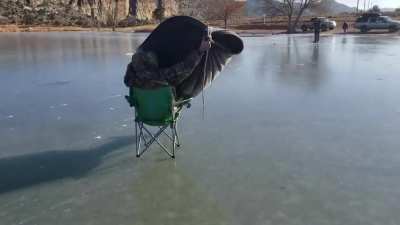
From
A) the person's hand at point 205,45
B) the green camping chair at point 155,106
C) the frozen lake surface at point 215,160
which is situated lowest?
the frozen lake surface at point 215,160

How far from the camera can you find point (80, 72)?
12.3 metres

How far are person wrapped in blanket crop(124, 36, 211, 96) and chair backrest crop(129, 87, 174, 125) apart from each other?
0.11 m

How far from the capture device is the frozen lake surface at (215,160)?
3.87 meters

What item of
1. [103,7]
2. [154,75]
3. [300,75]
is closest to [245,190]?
[154,75]

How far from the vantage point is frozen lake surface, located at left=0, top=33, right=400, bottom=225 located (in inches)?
152

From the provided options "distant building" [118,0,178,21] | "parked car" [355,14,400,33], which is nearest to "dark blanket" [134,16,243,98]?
"parked car" [355,14,400,33]

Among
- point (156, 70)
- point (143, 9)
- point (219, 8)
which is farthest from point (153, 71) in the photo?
point (143, 9)

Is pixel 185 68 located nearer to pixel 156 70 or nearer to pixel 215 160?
pixel 156 70

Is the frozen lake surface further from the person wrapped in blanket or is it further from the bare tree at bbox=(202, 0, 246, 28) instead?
the bare tree at bbox=(202, 0, 246, 28)

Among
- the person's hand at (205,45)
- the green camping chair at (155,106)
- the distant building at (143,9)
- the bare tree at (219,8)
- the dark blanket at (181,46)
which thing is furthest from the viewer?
the distant building at (143,9)

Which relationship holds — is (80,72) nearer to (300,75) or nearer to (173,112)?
(300,75)

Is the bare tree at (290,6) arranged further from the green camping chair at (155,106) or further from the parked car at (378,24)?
the green camping chair at (155,106)

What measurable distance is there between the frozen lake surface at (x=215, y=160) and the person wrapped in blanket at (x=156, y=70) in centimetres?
85

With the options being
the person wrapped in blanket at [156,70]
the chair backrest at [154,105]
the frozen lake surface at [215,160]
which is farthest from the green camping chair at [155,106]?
the frozen lake surface at [215,160]
